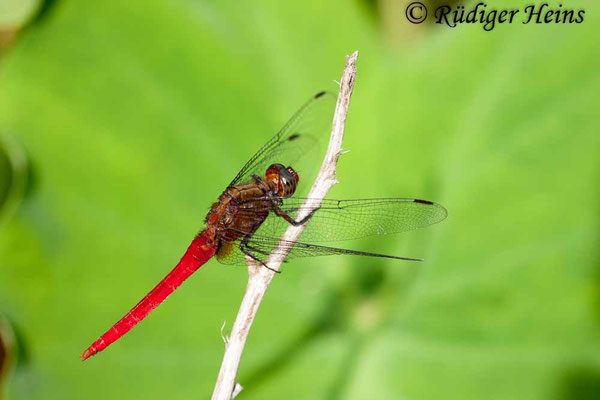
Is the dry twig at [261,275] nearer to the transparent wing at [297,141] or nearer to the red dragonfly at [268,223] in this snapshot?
the red dragonfly at [268,223]

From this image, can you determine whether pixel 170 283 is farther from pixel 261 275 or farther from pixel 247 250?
pixel 261 275

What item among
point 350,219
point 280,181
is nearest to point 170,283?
point 280,181

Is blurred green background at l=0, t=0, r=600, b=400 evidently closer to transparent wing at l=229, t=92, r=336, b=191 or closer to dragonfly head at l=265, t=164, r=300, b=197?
transparent wing at l=229, t=92, r=336, b=191

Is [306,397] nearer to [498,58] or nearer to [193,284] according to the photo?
[193,284]

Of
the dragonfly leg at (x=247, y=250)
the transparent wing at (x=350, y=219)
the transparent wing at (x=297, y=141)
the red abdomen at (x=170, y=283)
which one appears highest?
the transparent wing at (x=297, y=141)

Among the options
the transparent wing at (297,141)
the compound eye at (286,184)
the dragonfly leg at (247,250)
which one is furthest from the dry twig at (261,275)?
the transparent wing at (297,141)

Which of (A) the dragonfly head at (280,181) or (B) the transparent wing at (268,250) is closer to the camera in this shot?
(B) the transparent wing at (268,250)

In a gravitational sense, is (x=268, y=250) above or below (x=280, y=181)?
below
